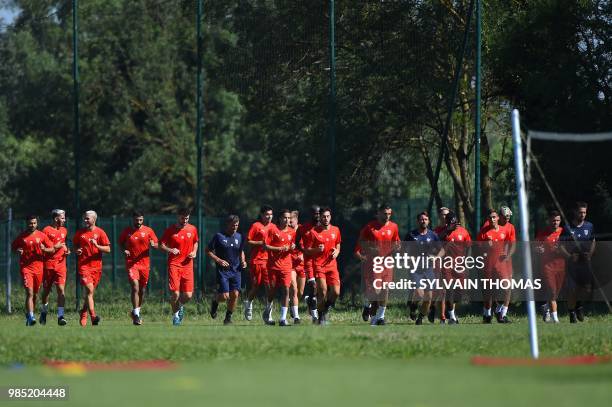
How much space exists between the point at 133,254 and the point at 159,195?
3686 centimetres

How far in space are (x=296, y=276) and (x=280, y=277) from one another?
1.77m

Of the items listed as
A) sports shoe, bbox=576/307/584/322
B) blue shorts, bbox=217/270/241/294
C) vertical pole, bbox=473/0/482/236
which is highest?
vertical pole, bbox=473/0/482/236

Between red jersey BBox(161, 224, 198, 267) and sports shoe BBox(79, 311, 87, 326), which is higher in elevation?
red jersey BBox(161, 224, 198, 267)

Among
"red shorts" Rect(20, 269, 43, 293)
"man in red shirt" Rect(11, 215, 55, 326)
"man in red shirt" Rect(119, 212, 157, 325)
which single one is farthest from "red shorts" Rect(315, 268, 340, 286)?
"red shorts" Rect(20, 269, 43, 293)

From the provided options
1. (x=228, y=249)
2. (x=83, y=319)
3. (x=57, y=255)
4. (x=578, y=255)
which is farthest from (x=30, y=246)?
(x=578, y=255)

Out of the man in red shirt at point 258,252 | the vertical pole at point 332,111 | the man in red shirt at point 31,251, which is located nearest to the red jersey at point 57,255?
the man in red shirt at point 31,251

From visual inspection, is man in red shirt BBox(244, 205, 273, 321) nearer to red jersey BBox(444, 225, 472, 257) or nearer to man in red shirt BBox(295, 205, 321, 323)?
man in red shirt BBox(295, 205, 321, 323)

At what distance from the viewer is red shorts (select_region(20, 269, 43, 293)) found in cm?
2652

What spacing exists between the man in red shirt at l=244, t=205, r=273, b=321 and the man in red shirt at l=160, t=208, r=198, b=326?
1108 mm

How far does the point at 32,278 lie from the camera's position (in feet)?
87.4

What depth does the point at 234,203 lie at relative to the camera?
64125 millimetres

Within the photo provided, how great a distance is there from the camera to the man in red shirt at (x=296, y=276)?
26.3 m

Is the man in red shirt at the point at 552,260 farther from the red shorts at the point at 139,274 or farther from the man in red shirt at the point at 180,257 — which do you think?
the red shorts at the point at 139,274

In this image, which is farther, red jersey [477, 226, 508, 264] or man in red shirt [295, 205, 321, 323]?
red jersey [477, 226, 508, 264]
